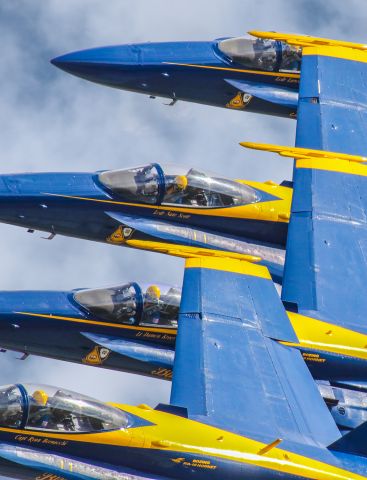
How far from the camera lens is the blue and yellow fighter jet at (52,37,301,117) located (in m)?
40.7

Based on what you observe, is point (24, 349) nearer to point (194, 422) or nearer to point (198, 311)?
point (198, 311)

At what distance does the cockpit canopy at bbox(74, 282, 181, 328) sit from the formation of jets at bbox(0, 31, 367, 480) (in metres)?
0.05

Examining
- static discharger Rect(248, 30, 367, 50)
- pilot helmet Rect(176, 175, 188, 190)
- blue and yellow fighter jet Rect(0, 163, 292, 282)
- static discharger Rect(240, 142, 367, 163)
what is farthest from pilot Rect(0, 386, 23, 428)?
static discharger Rect(248, 30, 367, 50)

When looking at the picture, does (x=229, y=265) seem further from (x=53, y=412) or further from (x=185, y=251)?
(x=53, y=412)

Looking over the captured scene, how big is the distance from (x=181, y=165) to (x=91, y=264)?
15130 millimetres

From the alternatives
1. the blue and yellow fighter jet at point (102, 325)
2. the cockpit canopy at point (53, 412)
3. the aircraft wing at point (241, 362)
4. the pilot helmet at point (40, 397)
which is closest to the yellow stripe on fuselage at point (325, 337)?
the aircraft wing at point (241, 362)

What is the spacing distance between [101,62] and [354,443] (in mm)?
19494

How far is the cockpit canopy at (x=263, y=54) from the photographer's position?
134 feet

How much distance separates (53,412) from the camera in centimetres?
2523

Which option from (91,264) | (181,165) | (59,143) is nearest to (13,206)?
(181,165)

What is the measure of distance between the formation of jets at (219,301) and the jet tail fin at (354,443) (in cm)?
3

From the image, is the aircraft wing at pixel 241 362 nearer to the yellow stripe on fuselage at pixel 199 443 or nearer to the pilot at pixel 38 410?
the yellow stripe on fuselage at pixel 199 443

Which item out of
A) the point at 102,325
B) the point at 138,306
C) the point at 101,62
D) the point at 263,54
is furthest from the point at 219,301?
the point at 101,62

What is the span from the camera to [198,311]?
29.1 m
